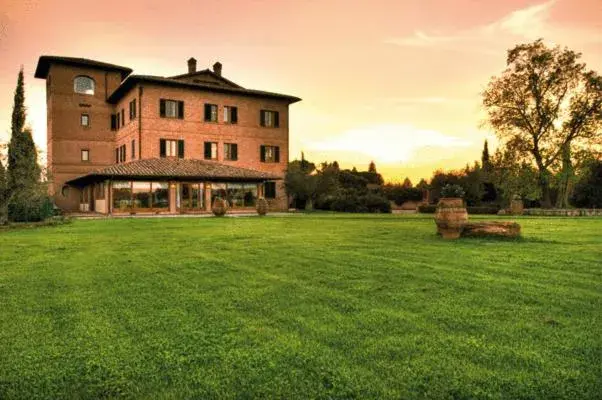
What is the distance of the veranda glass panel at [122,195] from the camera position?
3350 cm

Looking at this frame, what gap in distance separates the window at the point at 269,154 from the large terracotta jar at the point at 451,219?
30036mm

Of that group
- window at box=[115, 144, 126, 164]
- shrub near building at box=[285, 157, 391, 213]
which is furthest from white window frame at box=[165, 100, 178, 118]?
shrub near building at box=[285, 157, 391, 213]

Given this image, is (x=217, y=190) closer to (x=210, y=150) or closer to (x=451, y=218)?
(x=210, y=150)

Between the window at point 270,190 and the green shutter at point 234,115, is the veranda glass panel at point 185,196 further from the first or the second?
the green shutter at point 234,115

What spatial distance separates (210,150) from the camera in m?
40.2

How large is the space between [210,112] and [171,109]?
3.49m

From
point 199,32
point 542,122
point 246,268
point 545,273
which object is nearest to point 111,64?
point 199,32

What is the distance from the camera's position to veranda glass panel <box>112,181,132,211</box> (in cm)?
3350

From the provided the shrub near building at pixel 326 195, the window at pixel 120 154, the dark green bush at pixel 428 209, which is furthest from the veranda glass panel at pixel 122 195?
the dark green bush at pixel 428 209

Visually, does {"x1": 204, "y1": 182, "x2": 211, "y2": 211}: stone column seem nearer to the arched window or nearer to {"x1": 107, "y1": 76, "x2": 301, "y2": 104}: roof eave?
{"x1": 107, "y1": 76, "x2": 301, "y2": 104}: roof eave

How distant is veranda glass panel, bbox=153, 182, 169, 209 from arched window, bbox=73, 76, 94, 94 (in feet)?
51.2

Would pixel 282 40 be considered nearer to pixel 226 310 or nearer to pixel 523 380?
pixel 226 310

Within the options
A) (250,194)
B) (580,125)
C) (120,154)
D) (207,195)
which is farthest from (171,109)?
(580,125)

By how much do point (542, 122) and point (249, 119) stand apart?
25339 millimetres
